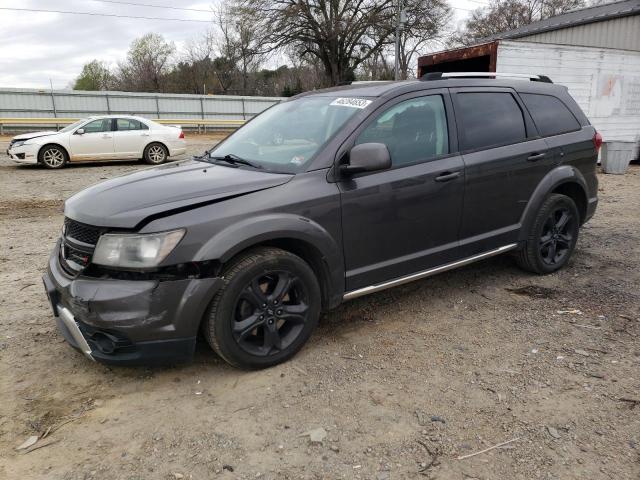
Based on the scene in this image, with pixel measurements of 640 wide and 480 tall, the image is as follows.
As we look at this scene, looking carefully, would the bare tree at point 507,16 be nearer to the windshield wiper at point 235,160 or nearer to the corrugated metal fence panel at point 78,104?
the corrugated metal fence panel at point 78,104

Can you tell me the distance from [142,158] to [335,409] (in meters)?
13.2

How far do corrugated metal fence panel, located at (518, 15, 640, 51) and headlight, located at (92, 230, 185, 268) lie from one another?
611 inches

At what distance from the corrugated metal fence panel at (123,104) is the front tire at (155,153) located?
10872mm

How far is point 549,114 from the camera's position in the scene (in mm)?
4691

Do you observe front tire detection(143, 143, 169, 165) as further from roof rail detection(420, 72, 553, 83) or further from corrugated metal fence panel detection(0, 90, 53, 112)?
corrugated metal fence panel detection(0, 90, 53, 112)

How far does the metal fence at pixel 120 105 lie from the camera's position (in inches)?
1072

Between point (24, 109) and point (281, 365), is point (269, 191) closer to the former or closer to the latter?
point (281, 365)

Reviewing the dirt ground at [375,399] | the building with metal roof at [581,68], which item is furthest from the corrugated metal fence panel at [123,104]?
the dirt ground at [375,399]

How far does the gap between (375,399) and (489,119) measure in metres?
2.57

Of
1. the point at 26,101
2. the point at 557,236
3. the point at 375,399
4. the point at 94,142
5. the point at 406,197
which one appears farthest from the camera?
the point at 26,101

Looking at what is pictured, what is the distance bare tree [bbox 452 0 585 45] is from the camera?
48.3 metres

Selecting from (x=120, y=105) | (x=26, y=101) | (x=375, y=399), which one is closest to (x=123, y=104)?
(x=120, y=105)

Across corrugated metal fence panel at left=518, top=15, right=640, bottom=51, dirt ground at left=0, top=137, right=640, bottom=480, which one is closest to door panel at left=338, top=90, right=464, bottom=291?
dirt ground at left=0, top=137, right=640, bottom=480

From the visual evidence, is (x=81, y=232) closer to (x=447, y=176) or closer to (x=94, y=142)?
(x=447, y=176)
